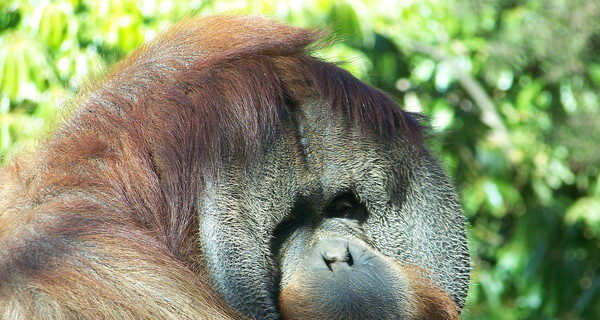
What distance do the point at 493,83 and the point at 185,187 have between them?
4.62 m

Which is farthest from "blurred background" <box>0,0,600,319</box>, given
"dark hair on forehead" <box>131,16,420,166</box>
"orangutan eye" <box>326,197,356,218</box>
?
"orangutan eye" <box>326,197,356,218</box>

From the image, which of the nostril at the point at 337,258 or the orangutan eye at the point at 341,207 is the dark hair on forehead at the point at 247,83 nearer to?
the orangutan eye at the point at 341,207

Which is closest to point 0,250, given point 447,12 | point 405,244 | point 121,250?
point 121,250

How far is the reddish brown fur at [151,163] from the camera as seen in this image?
1.89 meters

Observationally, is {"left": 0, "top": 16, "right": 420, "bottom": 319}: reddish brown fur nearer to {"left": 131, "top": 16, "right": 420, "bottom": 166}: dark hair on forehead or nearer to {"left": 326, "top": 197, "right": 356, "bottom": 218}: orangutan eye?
{"left": 131, "top": 16, "right": 420, "bottom": 166}: dark hair on forehead

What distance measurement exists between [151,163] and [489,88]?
15.7 ft

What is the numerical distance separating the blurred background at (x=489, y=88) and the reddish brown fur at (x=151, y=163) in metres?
1.87

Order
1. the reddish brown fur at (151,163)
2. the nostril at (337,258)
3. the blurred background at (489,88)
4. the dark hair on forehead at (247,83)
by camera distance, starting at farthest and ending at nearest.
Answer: the blurred background at (489,88)
the dark hair on forehead at (247,83)
the nostril at (337,258)
the reddish brown fur at (151,163)

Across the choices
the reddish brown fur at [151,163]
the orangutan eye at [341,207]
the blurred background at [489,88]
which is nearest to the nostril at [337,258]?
the orangutan eye at [341,207]

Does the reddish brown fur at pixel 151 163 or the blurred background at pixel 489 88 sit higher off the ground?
the reddish brown fur at pixel 151 163

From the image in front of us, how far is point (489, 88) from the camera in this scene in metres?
6.41

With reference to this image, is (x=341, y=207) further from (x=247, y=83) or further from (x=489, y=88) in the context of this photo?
(x=489, y=88)

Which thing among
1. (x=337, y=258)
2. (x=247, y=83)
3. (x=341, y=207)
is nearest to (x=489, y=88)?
(x=341, y=207)

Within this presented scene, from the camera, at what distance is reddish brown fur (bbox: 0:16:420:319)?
74.3 inches
